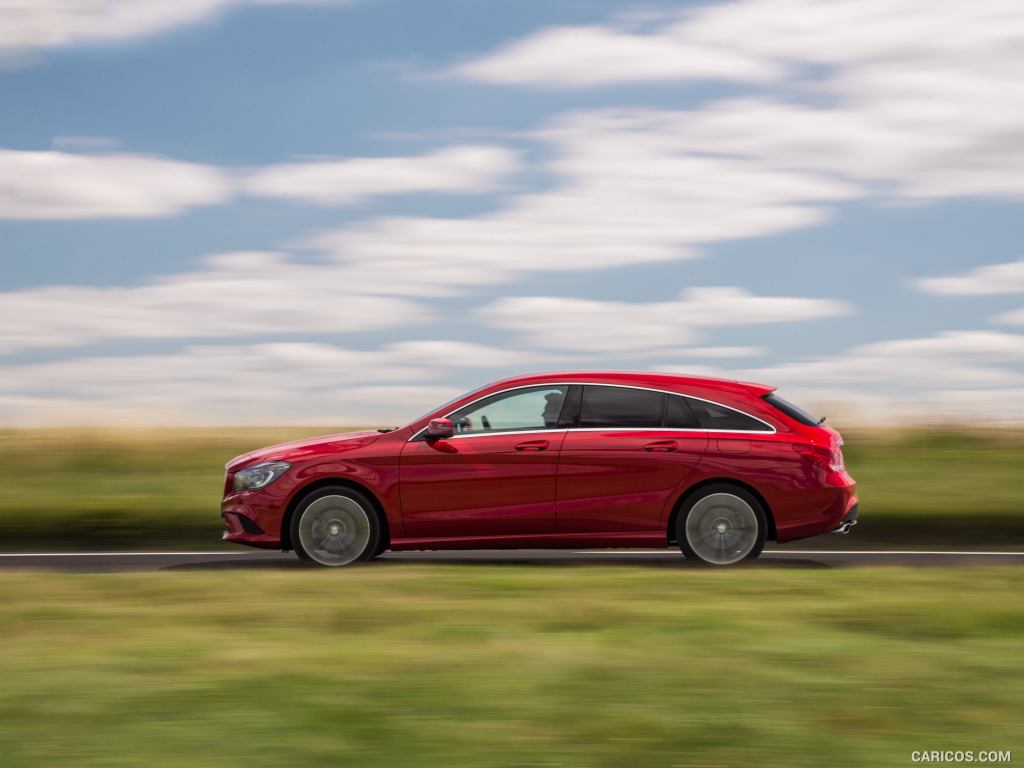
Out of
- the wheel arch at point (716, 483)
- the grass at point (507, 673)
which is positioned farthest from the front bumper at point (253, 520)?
the wheel arch at point (716, 483)

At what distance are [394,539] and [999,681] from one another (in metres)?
6.20

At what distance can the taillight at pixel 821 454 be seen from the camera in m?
11.3

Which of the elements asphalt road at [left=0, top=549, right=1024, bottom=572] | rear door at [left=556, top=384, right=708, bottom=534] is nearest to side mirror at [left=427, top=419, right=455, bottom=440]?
rear door at [left=556, top=384, right=708, bottom=534]

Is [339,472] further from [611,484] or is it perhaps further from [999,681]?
[999,681]

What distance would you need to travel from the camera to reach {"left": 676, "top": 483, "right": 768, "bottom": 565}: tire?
36.8ft

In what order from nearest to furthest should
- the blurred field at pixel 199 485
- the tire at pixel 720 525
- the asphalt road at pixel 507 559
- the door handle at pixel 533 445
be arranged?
the tire at pixel 720 525 → the door handle at pixel 533 445 → the asphalt road at pixel 507 559 → the blurred field at pixel 199 485

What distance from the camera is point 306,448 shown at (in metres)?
→ 11.4

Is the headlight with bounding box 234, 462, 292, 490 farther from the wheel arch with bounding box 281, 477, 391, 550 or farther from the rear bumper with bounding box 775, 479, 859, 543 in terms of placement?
the rear bumper with bounding box 775, 479, 859, 543

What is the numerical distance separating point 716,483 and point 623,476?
775mm

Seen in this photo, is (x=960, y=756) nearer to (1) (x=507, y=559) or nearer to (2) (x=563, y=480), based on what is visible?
(2) (x=563, y=480)

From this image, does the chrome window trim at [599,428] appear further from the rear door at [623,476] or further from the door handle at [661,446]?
the door handle at [661,446]

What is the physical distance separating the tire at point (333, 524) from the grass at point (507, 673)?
7.25 ft

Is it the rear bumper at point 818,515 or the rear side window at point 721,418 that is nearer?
the rear bumper at point 818,515

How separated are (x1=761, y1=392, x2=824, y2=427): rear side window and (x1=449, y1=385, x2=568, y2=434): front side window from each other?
68.2 inches
